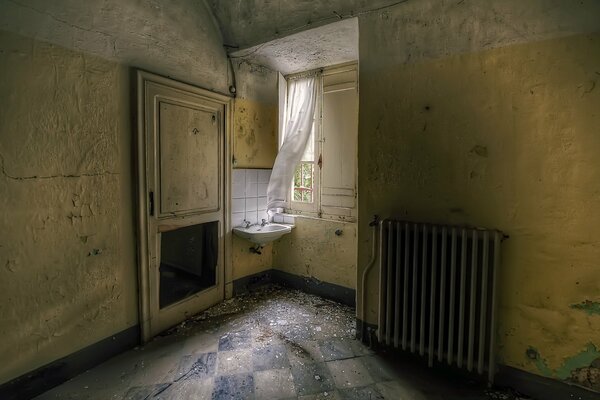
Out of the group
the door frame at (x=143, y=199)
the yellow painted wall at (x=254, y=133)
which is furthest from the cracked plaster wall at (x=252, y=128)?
the door frame at (x=143, y=199)

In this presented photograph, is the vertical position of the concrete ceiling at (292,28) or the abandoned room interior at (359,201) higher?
the concrete ceiling at (292,28)

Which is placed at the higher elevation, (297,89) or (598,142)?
(297,89)

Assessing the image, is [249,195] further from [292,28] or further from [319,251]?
[292,28]

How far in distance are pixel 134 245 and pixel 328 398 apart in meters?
1.65

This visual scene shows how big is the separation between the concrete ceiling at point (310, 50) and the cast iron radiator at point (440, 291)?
1551 mm

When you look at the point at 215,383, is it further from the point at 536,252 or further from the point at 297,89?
the point at 297,89

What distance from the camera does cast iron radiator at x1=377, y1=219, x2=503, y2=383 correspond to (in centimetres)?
173

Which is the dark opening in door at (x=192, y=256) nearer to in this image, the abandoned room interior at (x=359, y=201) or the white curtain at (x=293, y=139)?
the abandoned room interior at (x=359, y=201)

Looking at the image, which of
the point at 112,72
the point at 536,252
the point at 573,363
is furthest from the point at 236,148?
the point at 573,363

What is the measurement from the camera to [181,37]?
93.6 inches

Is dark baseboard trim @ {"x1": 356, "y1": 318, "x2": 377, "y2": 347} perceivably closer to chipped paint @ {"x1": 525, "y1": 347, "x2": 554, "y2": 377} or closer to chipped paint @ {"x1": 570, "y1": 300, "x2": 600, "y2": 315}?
chipped paint @ {"x1": 525, "y1": 347, "x2": 554, "y2": 377}

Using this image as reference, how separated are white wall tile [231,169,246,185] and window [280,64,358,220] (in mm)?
654

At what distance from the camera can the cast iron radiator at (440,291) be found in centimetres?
173

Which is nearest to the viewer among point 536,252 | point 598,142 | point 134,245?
point 598,142
